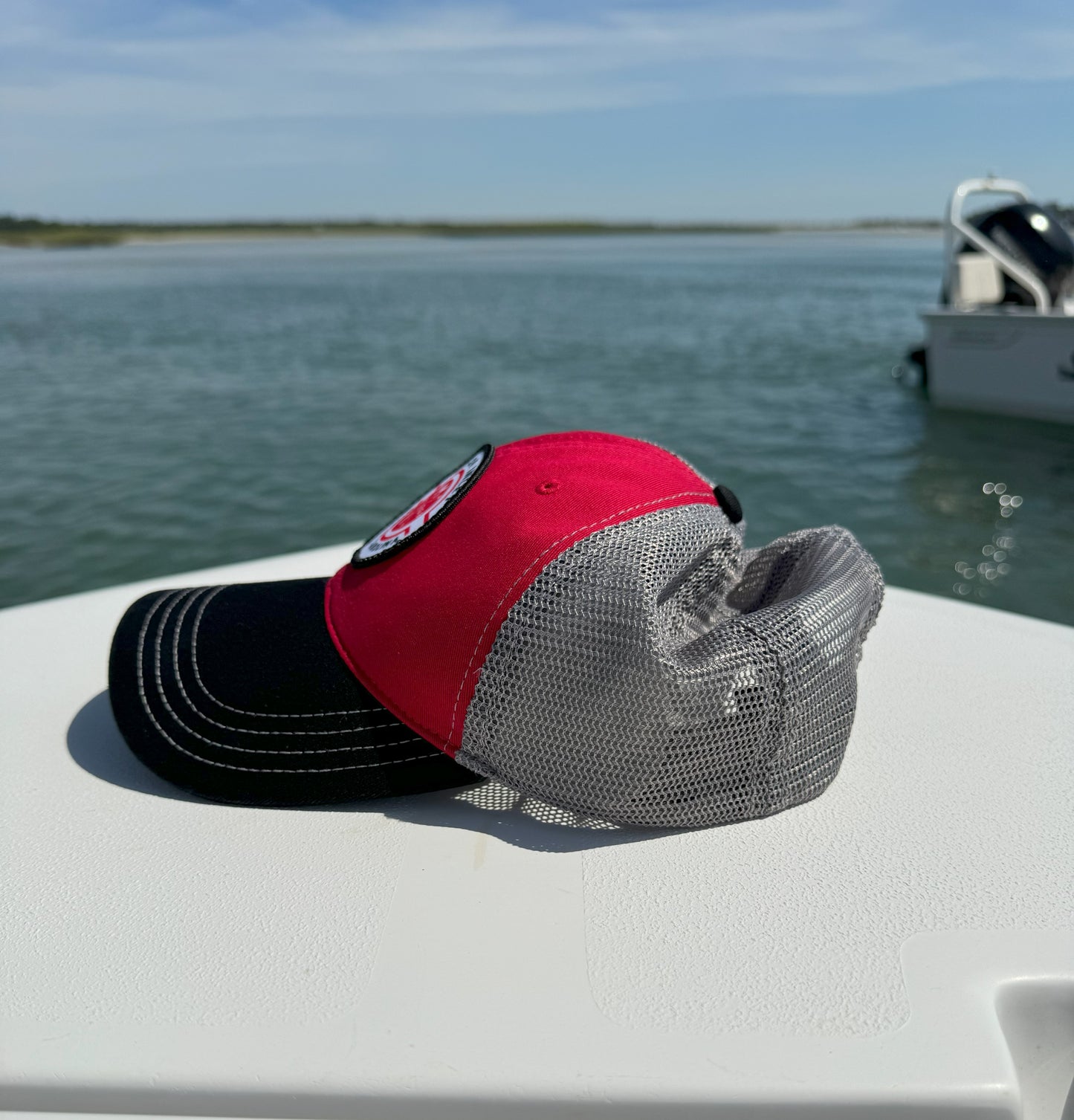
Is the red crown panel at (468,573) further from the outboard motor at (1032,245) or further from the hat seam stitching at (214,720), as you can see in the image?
the outboard motor at (1032,245)

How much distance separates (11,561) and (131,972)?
373 centimetres

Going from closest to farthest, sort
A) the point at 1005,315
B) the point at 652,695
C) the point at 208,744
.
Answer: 1. the point at 652,695
2. the point at 208,744
3. the point at 1005,315

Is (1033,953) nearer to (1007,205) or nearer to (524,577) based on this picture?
(524,577)

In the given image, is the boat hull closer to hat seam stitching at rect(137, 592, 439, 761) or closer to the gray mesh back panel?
the gray mesh back panel

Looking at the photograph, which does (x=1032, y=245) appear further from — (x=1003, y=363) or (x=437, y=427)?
(x=437, y=427)

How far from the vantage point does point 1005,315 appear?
6.19 metres

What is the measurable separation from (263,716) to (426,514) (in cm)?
29

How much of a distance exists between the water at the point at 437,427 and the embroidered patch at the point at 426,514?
3132mm

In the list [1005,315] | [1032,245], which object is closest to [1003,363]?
[1005,315]

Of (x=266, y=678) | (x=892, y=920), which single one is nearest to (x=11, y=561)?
(x=266, y=678)

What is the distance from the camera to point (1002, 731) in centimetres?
125

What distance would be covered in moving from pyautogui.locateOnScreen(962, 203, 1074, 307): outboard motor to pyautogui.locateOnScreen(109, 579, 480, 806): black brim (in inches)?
252

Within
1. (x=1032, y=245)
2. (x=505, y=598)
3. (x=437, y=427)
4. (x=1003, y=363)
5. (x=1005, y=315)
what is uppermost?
(x=1032, y=245)

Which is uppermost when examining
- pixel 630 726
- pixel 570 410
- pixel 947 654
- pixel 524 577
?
pixel 524 577
